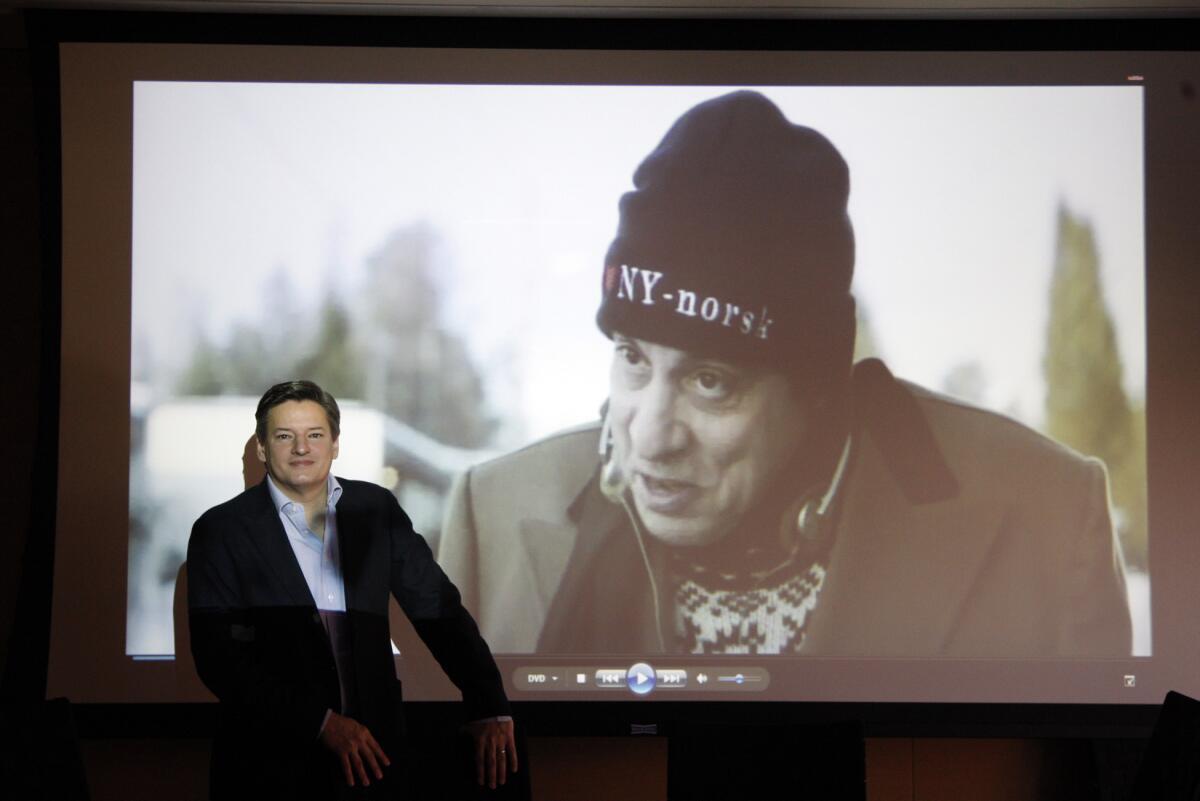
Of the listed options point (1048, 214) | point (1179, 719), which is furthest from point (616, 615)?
point (1048, 214)

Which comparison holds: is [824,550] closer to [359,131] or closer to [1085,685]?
[1085,685]

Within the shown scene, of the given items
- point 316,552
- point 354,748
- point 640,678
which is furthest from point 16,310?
point 640,678

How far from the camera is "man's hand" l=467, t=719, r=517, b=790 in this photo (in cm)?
254

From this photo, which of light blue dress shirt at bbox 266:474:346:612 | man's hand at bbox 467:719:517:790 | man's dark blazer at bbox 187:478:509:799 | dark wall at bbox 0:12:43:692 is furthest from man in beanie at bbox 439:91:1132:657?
dark wall at bbox 0:12:43:692

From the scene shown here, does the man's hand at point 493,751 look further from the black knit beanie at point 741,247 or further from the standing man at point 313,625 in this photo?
the black knit beanie at point 741,247

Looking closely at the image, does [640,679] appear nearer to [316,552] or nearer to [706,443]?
[706,443]

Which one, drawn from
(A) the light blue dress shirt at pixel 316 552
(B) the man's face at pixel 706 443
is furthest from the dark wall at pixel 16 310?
(B) the man's face at pixel 706 443

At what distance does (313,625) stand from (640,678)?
41.8 inches

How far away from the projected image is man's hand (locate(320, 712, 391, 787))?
34.5 inches

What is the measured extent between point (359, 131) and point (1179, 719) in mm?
2715

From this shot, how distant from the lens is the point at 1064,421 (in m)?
3.41

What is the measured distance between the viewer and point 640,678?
3.40 meters

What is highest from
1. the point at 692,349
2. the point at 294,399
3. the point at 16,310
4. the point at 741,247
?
the point at 741,247

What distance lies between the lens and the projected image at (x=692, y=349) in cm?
339
